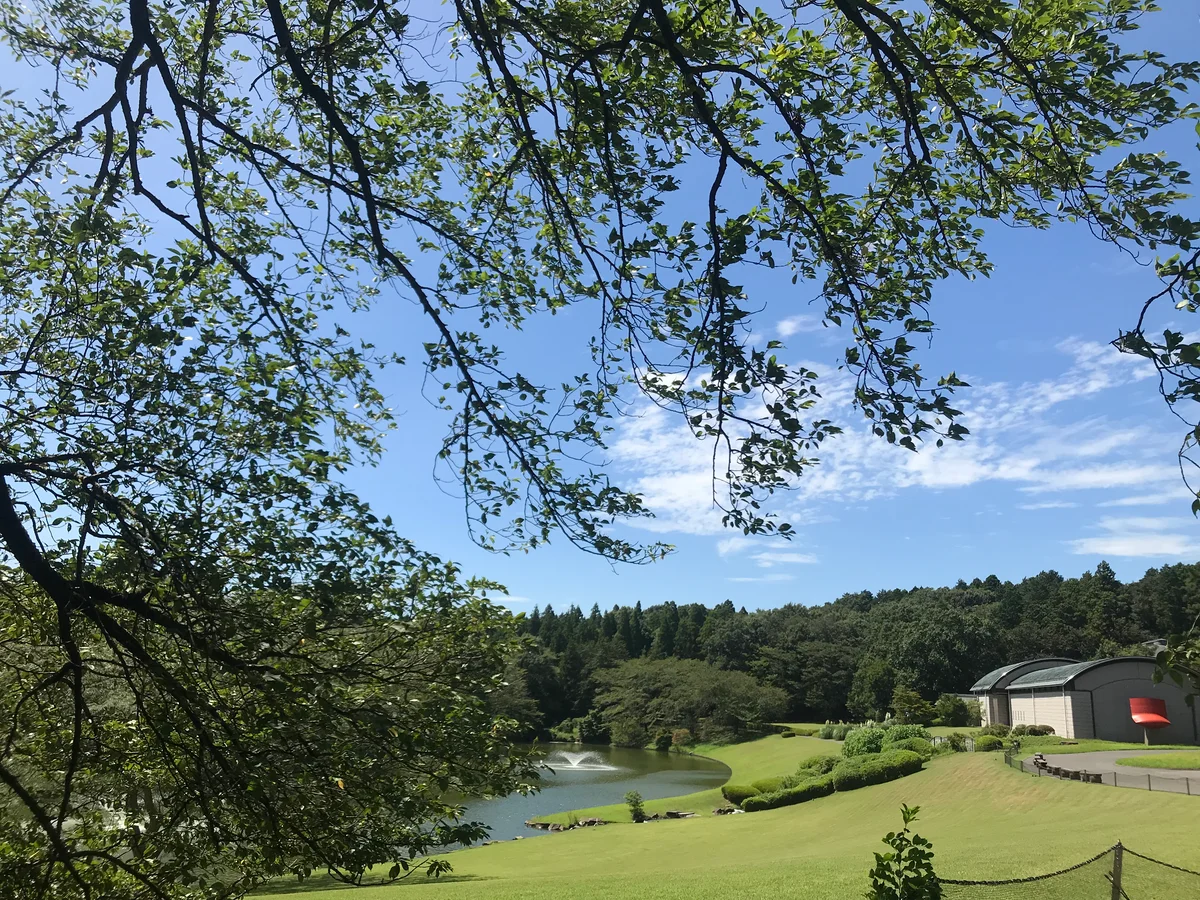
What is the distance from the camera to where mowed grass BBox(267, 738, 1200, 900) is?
1322cm

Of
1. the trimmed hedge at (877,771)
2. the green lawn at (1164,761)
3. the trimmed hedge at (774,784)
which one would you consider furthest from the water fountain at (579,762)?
the green lawn at (1164,761)

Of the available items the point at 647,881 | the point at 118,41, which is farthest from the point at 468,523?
the point at 647,881

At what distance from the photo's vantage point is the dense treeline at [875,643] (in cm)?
6025

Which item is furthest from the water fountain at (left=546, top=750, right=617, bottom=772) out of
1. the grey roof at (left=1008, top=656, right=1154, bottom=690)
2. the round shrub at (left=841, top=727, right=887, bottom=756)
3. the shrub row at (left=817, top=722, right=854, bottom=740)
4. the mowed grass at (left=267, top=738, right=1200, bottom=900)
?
the grey roof at (left=1008, top=656, right=1154, bottom=690)

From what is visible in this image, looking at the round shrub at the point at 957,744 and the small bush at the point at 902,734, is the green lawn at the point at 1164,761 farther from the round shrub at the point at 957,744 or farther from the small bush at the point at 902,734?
the small bush at the point at 902,734

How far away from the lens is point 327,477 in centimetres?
477

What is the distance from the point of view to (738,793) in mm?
30938

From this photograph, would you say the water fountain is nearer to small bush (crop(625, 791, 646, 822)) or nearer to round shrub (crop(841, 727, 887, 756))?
small bush (crop(625, 791, 646, 822))

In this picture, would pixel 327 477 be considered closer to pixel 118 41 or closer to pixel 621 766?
pixel 118 41

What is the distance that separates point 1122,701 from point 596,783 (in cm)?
2438

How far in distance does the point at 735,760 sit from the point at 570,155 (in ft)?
156

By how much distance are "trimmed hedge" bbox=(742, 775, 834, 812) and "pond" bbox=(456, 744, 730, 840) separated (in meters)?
7.02

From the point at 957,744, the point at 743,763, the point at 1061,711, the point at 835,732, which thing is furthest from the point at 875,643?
the point at 957,744

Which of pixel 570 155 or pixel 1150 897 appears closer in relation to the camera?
pixel 570 155
